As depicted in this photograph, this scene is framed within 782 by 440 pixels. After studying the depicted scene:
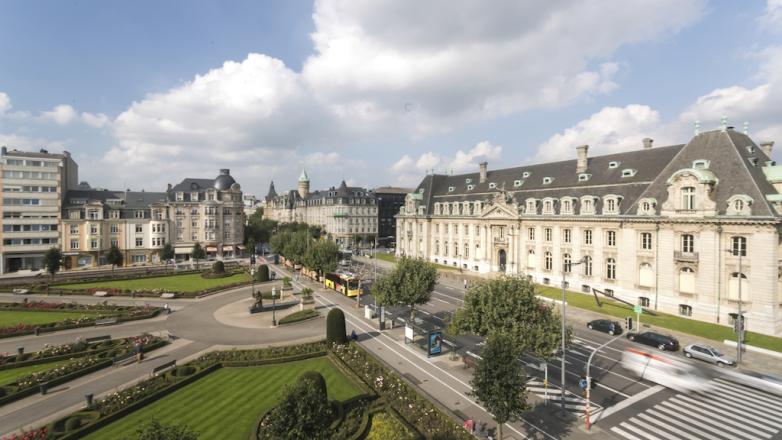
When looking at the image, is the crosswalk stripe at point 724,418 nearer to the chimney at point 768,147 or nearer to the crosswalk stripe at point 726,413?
the crosswalk stripe at point 726,413

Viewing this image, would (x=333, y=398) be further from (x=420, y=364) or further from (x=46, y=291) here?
(x=46, y=291)

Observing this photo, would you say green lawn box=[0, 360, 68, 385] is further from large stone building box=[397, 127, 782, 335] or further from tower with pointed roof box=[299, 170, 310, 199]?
tower with pointed roof box=[299, 170, 310, 199]

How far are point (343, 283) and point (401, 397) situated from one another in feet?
113

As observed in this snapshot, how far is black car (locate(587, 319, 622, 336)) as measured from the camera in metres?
39.4

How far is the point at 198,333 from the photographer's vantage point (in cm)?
4041

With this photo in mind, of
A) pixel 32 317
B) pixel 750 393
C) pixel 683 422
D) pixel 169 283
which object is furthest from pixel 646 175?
pixel 32 317

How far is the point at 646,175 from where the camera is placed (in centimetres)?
5294

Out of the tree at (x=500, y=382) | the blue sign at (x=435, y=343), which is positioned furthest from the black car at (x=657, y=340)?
the tree at (x=500, y=382)

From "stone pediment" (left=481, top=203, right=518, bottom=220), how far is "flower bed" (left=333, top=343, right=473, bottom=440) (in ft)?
146

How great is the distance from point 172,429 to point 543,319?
23021mm

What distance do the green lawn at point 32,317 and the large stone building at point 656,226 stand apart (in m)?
65.1

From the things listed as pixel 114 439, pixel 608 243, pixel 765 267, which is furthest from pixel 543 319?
pixel 608 243

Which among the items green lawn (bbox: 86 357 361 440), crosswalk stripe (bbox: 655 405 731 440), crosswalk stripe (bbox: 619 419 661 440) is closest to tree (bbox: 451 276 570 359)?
crosswalk stripe (bbox: 619 419 661 440)

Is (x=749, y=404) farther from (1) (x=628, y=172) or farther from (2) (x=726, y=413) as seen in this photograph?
(1) (x=628, y=172)
